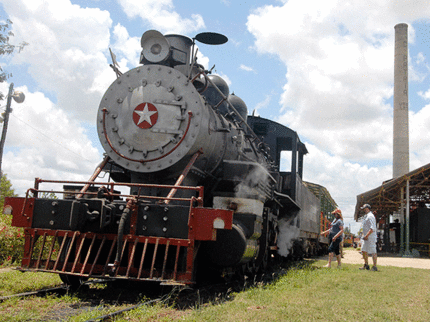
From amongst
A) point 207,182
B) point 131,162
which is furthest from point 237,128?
point 131,162

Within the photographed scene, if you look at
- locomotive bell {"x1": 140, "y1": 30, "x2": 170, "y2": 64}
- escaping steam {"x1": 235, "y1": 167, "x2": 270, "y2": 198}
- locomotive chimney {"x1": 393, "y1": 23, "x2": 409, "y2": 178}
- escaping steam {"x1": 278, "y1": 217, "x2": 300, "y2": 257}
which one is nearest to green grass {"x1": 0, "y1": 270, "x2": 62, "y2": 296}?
escaping steam {"x1": 235, "y1": 167, "x2": 270, "y2": 198}

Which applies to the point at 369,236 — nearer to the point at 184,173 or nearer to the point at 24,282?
the point at 184,173

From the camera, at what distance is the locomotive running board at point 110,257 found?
4.48 meters

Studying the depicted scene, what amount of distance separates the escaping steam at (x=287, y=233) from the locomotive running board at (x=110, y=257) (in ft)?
15.0

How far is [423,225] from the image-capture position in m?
21.3

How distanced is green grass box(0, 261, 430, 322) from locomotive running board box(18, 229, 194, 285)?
0.35 meters

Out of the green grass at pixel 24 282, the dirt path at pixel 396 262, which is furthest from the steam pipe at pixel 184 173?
the dirt path at pixel 396 262

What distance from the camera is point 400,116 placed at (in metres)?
37.7

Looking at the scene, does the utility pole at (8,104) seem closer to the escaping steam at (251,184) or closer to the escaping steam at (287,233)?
the escaping steam at (287,233)

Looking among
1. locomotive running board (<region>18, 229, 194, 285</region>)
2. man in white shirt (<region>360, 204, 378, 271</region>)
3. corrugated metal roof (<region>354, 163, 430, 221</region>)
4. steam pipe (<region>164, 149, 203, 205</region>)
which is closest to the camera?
locomotive running board (<region>18, 229, 194, 285</region>)

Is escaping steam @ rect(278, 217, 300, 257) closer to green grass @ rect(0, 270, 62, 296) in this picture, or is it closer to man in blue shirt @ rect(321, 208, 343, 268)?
man in blue shirt @ rect(321, 208, 343, 268)

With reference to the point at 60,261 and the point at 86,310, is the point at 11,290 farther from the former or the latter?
the point at 86,310

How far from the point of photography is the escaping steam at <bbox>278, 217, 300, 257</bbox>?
916 cm

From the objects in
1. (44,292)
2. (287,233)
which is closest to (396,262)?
(287,233)
